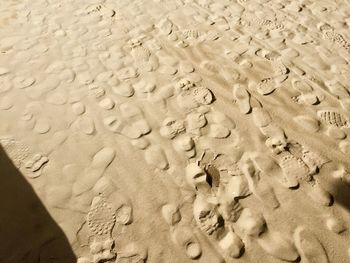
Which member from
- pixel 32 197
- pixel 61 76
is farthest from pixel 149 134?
pixel 61 76

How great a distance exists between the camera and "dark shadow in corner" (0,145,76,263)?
1.72 metres

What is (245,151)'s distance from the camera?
2178 mm

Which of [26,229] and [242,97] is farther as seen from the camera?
[242,97]

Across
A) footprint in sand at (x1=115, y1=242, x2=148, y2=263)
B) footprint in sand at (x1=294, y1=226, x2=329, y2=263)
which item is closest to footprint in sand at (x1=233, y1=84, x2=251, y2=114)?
footprint in sand at (x1=294, y1=226, x2=329, y2=263)

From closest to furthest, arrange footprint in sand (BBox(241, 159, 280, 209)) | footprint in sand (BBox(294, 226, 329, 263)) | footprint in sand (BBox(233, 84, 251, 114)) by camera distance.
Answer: footprint in sand (BBox(294, 226, 329, 263)) < footprint in sand (BBox(241, 159, 280, 209)) < footprint in sand (BBox(233, 84, 251, 114))

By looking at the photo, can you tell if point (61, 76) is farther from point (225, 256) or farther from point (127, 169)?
point (225, 256)

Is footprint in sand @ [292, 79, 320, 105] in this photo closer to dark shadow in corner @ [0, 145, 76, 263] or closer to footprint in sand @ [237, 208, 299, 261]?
footprint in sand @ [237, 208, 299, 261]

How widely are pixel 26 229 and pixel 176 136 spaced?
114 centimetres

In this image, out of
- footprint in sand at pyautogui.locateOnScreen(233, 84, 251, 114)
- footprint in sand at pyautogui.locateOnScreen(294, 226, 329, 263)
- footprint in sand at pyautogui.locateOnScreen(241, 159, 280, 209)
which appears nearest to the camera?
footprint in sand at pyautogui.locateOnScreen(294, 226, 329, 263)

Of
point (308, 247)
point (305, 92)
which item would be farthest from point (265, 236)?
point (305, 92)

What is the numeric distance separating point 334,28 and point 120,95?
2343mm

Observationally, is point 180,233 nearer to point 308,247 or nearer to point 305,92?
point 308,247

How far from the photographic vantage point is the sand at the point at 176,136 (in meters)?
1.79

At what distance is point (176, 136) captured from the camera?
229 cm
